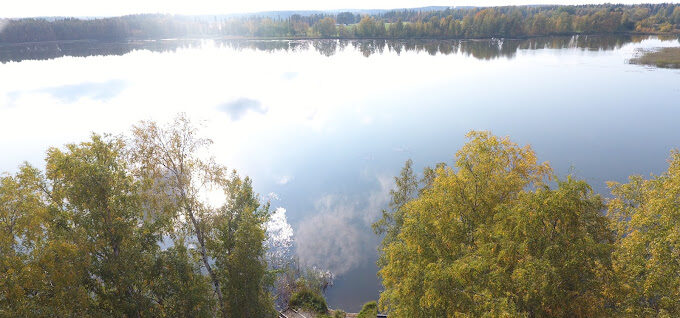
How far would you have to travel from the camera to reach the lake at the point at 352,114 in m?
46.8

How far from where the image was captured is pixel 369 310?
2977 cm

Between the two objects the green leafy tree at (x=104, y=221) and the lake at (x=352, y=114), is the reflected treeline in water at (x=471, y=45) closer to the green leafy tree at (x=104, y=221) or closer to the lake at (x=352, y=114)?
the lake at (x=352, y=114)

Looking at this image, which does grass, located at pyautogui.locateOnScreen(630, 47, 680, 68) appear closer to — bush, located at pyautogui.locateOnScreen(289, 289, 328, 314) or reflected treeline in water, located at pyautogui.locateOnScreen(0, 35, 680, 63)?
reflected treeline in water, located at pyautogui.locateOnScreen(0, 35, 680, 63)

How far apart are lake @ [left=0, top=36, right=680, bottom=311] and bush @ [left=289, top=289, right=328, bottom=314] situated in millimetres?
2581

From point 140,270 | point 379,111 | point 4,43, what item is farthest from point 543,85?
point 4,43

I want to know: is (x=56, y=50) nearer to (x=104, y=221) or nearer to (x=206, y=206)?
(x=206, y=206)

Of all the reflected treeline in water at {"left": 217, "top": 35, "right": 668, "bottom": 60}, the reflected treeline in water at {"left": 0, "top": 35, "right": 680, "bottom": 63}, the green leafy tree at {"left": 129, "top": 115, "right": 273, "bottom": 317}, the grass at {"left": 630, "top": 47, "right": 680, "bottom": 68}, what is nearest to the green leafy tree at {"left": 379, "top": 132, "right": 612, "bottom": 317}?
the green leafy tree at {"left": 129, "top": 115, "right": 273, "bottom": 317}

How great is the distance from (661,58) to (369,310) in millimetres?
132178

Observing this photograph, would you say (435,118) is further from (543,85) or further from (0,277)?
(0,277)

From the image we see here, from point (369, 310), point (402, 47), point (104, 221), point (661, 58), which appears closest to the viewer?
point (104, 221)

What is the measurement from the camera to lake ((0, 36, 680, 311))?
154 ft

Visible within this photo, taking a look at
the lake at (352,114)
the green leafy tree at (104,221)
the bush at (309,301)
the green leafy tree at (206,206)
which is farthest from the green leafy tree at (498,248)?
the lake at (352,114)

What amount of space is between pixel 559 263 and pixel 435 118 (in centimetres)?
6079

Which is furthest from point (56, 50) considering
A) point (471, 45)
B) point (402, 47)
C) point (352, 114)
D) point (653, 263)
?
point (653, 263)
